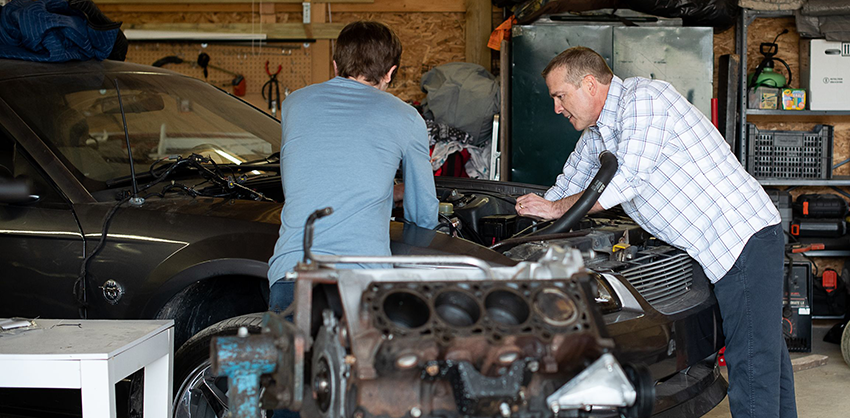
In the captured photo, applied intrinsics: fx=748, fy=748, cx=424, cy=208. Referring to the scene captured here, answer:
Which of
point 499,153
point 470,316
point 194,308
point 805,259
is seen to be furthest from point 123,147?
point 805,259

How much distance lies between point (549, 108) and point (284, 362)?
398cm

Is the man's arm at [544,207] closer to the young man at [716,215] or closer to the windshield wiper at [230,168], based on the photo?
the young man at [716,215]

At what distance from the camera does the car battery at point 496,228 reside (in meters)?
2.75

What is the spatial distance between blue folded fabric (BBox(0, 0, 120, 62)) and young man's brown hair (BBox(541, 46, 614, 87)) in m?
1.95

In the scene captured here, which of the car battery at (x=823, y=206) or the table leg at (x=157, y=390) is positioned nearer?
the table leg at (x=157, y=390)

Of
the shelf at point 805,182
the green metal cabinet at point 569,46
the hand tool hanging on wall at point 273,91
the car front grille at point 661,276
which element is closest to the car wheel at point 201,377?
the car front grille at point 661,276

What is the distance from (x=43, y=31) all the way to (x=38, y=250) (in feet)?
3.17

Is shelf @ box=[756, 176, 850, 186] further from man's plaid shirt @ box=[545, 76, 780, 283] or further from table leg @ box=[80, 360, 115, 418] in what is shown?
table leg @ box=[80, 360, 115, 418]

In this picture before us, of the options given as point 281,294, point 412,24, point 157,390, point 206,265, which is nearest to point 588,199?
point 281,294

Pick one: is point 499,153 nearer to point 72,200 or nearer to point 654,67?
point 654,67

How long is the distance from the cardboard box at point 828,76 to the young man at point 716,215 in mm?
2933

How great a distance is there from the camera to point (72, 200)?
2.58 metres

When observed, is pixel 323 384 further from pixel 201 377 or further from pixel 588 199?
pixel 588 199

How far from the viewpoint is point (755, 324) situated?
103 inches
